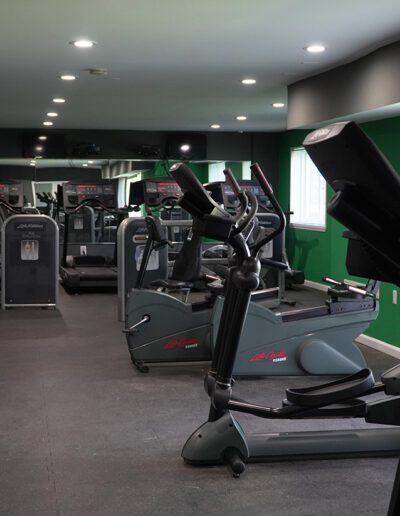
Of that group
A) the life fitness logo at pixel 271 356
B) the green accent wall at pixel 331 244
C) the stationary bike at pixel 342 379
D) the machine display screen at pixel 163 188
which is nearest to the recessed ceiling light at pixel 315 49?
the green accent wall at pixel 331 244

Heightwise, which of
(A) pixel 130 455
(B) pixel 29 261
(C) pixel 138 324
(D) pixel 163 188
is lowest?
(A) pixel 130 455

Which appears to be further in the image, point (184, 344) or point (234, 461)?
point (184, 344)

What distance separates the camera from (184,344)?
5203mm

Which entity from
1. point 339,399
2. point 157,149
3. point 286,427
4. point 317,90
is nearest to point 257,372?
point 286,427

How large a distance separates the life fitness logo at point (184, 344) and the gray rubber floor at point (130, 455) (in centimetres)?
20

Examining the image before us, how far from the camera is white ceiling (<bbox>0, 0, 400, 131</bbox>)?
4.35 metres

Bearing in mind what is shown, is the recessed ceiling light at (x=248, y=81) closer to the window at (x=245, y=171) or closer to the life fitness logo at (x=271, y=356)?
the life fitness logo at (x=271, y=356)

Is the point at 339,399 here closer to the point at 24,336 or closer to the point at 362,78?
the point at 362,78

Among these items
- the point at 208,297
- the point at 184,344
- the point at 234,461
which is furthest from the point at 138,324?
the point at 234,461

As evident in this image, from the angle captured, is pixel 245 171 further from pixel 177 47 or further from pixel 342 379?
pixel 342 379

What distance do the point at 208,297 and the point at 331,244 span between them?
2700mm

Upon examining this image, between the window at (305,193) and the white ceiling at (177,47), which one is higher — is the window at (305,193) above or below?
below

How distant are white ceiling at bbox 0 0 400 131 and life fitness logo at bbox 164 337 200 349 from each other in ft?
6.99

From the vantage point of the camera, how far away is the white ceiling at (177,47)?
14.3ft
